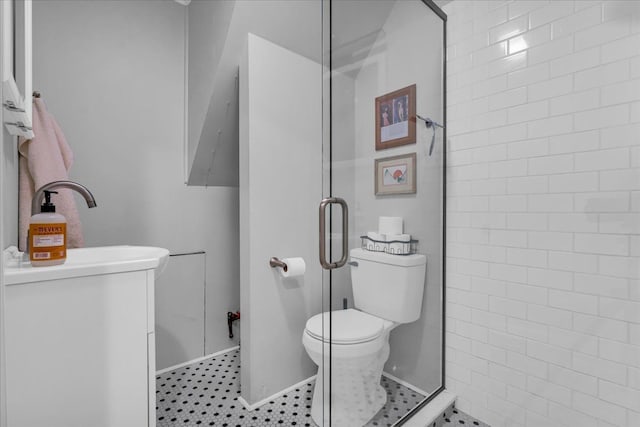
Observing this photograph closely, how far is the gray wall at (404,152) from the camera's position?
125 cm

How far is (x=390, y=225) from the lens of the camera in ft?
4.53

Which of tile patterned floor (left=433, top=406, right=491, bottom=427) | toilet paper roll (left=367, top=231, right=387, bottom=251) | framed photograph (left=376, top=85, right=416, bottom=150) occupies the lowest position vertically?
tile patterned floor (left=433, top=406, right=491, bottom=427)

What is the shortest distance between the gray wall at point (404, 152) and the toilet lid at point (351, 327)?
10 cm

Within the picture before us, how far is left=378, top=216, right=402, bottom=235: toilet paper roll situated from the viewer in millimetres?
1346

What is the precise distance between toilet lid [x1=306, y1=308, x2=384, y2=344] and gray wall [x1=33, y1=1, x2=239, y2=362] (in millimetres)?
1204

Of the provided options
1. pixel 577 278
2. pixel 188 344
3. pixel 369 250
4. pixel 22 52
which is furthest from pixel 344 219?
pixel 188 344

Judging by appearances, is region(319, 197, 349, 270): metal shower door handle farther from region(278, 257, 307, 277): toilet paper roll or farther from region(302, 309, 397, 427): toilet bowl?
region(278, 257, 307, 277): toilet paper roll

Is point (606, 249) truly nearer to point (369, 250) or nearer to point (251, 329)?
point (369, 250)

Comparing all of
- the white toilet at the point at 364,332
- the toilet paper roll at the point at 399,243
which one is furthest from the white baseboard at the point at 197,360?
the toilet paper roll at the point at 399,243

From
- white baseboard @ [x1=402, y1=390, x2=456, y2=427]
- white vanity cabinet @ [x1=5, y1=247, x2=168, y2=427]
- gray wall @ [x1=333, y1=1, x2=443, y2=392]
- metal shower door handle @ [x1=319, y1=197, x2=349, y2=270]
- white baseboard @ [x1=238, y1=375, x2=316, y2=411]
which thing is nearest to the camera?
white vanity cabinet @ [x1=5, y1=247, x2=168, y2=427]

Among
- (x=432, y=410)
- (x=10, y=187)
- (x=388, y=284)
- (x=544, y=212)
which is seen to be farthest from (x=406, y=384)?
(x=10, y=187)

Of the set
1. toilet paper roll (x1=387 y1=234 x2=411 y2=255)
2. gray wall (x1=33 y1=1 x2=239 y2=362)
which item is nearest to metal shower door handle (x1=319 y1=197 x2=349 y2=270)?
toilet paper roll (x1=387 y1=234 x2=411 y2=255)

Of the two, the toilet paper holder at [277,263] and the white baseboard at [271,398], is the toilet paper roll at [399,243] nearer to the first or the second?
the toilet paper holder at [277,263]

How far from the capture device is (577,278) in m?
1.30
